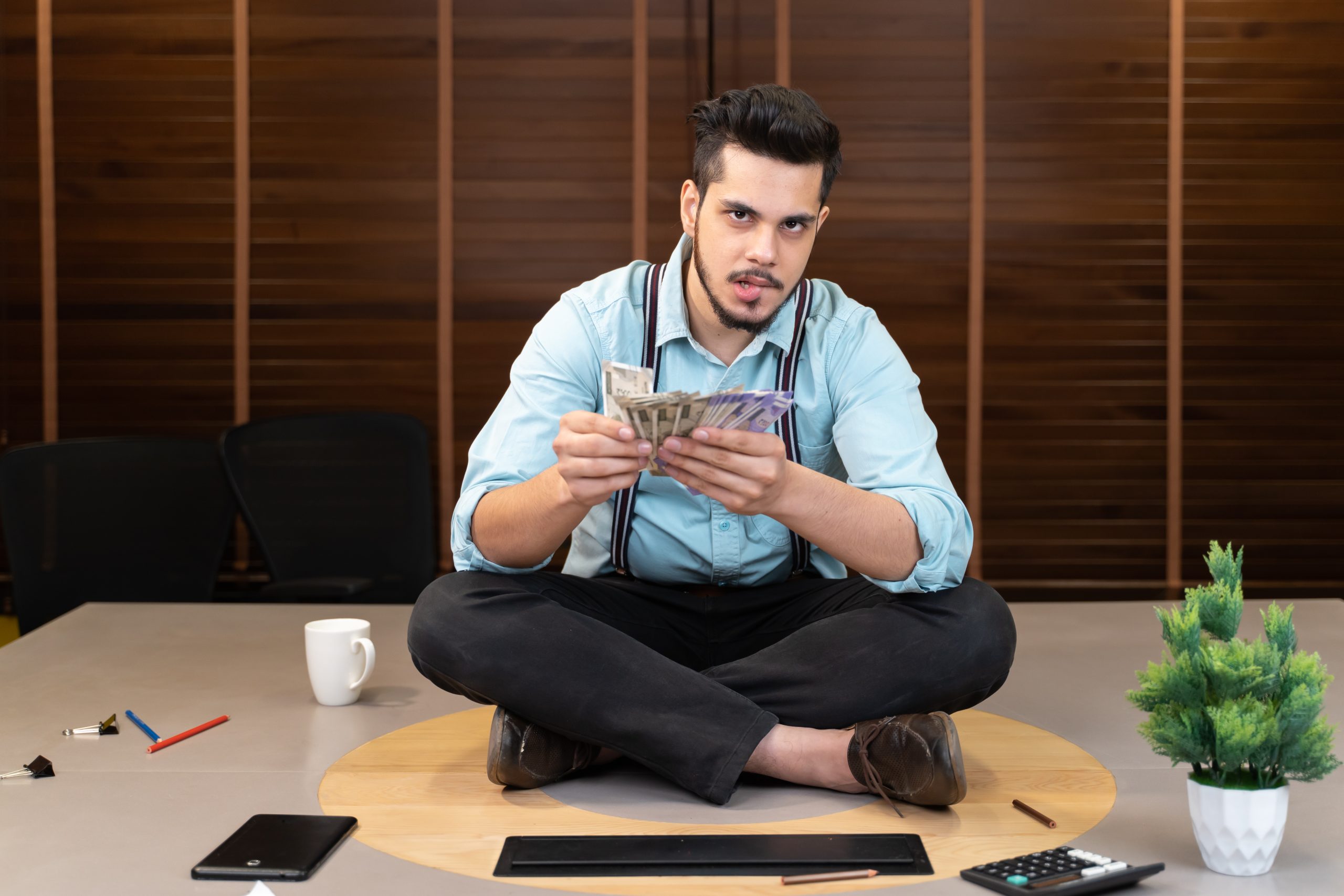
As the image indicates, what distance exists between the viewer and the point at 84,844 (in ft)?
4.74

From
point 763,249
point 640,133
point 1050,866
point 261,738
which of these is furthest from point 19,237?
point 1050,866

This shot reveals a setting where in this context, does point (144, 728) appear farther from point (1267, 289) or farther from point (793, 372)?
point (1267, 289)

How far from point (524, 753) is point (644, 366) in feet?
2.35

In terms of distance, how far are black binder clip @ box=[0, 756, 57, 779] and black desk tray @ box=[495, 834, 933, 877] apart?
0.70m

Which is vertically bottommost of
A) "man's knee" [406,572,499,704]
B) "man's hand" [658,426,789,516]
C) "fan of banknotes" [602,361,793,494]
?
"man's knee" [406,572,499,704]

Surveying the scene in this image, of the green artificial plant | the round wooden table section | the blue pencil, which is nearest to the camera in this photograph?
the green artificial plant

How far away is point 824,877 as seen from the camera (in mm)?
1345

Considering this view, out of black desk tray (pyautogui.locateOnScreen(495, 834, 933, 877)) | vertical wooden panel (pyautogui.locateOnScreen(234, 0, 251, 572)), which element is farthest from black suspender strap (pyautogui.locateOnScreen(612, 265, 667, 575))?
vertical wooden panel (pyautogui.locateOnScreen(234, 0, 251, 572))

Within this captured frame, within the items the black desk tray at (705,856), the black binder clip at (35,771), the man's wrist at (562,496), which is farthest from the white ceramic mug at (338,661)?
the black desk tray at (705,856)

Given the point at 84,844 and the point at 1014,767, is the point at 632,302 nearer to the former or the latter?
the point at 1014,767

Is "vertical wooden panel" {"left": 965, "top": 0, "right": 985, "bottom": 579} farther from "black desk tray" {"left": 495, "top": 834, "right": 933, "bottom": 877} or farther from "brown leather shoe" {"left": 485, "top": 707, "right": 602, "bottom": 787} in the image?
"black desk tray" {"left": 495, "top": 834, "right": 933, "bottom": 877}

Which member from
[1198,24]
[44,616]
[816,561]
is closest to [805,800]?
[816,561]

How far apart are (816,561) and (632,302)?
0.55m

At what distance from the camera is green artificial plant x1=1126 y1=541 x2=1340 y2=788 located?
50.1 inches
